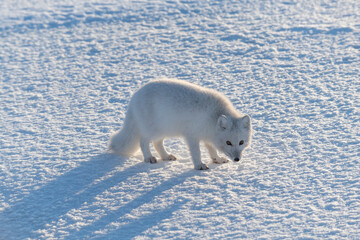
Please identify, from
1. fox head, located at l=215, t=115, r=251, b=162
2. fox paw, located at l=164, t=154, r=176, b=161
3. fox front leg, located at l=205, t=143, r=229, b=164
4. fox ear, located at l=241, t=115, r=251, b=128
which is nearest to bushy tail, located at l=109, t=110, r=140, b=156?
fox paw, located at l=164, t=154, r=176, b=161

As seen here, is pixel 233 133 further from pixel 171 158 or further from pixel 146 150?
pixel 146 150

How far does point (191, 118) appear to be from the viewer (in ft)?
13.3

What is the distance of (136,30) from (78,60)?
115 cm

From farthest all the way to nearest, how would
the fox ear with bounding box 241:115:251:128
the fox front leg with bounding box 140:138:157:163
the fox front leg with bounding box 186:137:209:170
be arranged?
the fox front leg with bounding box 140:138:157:163
the fox front leg with bounding box 186:137:209:170
the fox ear with bounding box 241:115:251:128

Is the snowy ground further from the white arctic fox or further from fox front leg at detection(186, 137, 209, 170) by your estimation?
the white arctic fox

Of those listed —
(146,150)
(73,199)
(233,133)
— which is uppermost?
(233,133)

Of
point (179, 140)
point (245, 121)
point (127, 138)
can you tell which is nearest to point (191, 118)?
point (245, 121)

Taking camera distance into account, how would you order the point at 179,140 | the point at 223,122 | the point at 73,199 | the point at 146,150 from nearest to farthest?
the point at 73,199 → the point at 223,122 → the point at 146,150 → the point at 179,140

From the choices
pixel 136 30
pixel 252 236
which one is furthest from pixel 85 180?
pixel 136 30

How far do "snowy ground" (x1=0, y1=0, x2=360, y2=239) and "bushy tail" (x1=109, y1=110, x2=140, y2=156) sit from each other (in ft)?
0.29

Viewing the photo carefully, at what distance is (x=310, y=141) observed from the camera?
4363mm

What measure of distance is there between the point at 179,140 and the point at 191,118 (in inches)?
29.4

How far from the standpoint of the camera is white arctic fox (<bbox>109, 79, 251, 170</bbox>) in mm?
3947

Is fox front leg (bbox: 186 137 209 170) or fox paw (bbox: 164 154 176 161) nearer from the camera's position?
fox front leg (bbox: 186 137 209 170)
